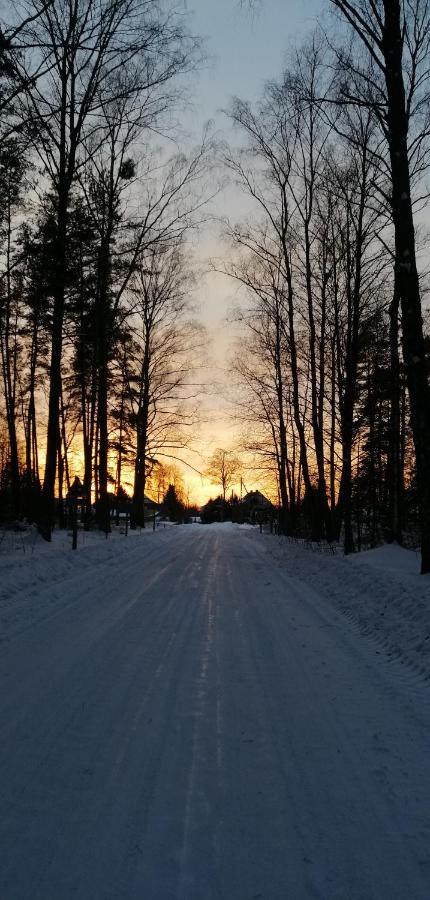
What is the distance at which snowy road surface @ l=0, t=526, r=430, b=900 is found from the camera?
2539mm

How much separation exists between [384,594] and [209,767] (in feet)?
19.3

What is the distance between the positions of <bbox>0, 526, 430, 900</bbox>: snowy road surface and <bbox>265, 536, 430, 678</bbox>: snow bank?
1.17 ft

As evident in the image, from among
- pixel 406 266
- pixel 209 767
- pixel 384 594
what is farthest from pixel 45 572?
pixel 406 266

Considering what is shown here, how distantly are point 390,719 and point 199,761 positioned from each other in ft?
5.28

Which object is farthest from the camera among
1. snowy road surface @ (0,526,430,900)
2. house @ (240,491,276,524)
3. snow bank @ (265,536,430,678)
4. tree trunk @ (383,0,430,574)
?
house @ (240,491,276,524)

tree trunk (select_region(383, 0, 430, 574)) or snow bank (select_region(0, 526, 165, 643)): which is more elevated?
tree trunk (select_region(383, 0, 430, 574))

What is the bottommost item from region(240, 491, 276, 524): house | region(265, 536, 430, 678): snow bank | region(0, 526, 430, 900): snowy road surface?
region(0, 526, 430, 900): snowy road surface

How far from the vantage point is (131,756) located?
3594 millimetres

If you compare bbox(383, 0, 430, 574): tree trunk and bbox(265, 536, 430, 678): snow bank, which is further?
bbox(383, 0, 430, 574): tree trunk

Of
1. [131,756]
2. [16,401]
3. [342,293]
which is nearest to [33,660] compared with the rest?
[131,756]

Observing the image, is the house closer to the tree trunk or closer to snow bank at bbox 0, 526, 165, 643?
snow bank at bbox 0, 526, 165, 643

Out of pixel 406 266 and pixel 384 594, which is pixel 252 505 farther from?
pixel 384 594

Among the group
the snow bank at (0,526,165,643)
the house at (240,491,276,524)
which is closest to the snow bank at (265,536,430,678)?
the snow bank at (0,526,165,643)

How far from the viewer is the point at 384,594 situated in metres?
8.75
